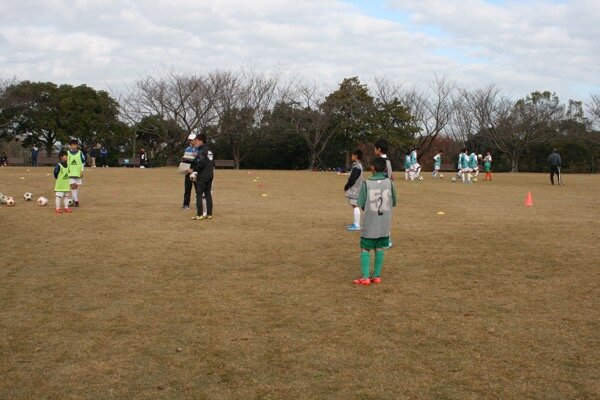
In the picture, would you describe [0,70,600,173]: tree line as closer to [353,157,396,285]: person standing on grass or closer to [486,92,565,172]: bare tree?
[486,92,565,172]: bare tree

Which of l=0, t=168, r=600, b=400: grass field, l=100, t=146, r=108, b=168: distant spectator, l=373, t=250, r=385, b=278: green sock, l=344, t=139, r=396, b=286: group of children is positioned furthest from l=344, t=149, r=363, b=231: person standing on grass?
l=100, t=146, r=108, b=168: distant spectator

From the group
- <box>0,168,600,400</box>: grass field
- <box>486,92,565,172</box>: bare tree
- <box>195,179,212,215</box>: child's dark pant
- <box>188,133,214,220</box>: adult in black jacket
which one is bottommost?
<box>0,168,600,400</box>: grass field

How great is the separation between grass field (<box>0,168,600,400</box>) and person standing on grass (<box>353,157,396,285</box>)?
0.29 meters

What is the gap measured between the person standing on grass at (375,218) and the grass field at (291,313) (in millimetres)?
291

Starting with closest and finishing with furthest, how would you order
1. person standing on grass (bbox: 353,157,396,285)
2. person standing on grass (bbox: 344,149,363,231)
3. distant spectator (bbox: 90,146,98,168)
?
person standing on grass (bbox: 353,157,396,285) < person standing on grass (bbox: 344,149,363,231) < distant spectator (bbox: 90,146,98,168)

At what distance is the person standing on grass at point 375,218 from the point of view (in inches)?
315

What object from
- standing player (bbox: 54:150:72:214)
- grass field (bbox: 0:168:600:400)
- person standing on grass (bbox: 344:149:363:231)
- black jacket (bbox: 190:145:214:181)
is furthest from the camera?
standing player (bbox: 54:150:72:214)

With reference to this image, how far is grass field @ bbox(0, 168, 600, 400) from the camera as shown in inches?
192

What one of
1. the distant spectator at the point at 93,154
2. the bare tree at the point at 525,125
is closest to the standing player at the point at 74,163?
the distant spectator at the point at 93,154

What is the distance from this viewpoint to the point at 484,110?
61500 mm

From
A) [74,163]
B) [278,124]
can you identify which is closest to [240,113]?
[278,124]

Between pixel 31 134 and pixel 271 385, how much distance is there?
50.2 metres

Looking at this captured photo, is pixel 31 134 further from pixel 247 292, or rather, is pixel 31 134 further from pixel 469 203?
pixel 247 292

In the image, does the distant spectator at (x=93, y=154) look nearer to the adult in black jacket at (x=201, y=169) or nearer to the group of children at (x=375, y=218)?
the adult in black jacket at (x=201, y=169)
